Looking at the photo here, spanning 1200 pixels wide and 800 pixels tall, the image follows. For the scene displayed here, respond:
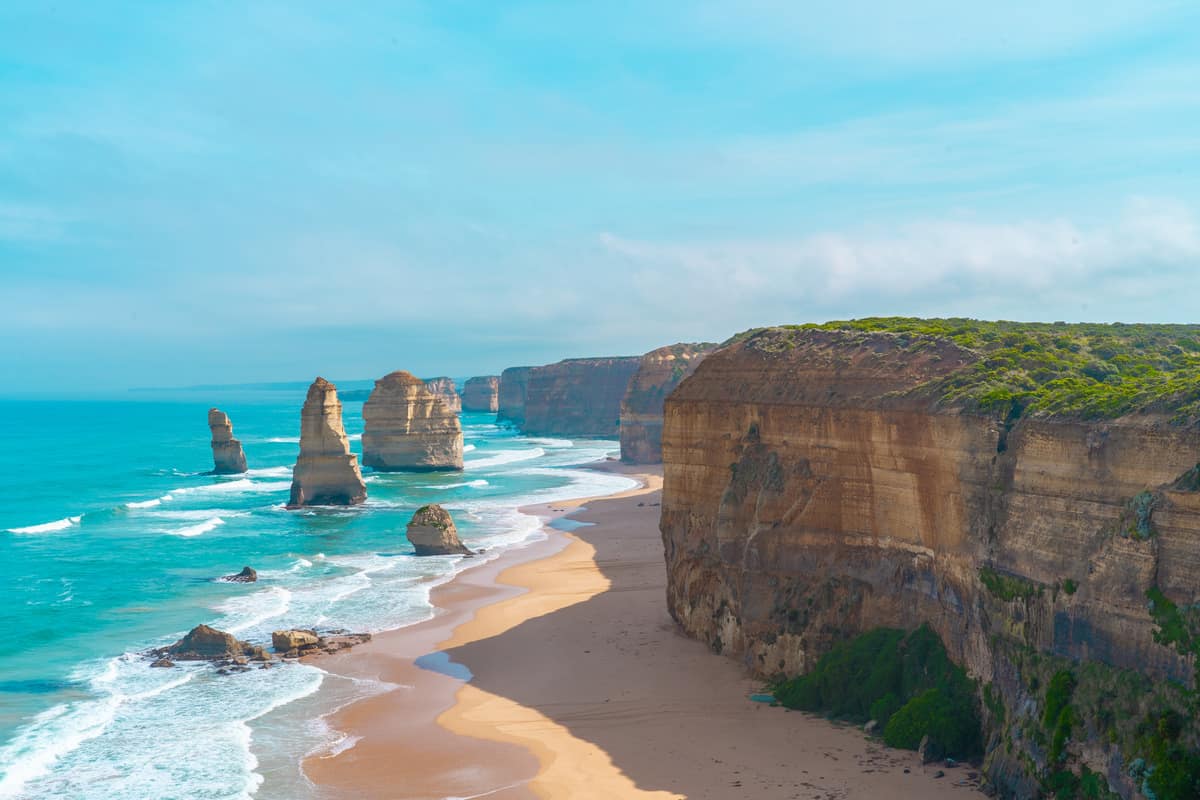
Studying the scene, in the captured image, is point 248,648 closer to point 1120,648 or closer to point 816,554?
point 816,554

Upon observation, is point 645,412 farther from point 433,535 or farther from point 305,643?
point 305,643

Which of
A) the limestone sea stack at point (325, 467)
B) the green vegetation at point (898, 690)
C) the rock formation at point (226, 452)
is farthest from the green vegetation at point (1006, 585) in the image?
the rock formation at point (226, 452)

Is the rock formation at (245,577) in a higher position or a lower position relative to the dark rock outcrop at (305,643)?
higher

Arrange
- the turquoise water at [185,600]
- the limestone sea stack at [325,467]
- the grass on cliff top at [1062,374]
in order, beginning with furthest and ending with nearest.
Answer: the limestone sea stack at [325,467] → the turquoise water at [185,600] → the grass on cliff top at [1062,374]

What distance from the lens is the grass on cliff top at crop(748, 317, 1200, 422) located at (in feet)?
62.6

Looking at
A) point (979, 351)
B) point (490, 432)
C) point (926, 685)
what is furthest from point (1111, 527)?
point (490, 432)

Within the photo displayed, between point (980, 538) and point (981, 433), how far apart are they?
7.00 feet

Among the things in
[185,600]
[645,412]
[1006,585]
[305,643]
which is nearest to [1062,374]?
[1006,585]

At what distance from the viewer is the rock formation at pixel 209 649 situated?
33781 mm

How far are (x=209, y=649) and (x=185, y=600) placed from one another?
33.6 feet

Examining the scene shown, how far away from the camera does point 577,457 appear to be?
120000mm

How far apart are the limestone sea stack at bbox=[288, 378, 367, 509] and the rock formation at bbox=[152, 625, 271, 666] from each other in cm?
3802

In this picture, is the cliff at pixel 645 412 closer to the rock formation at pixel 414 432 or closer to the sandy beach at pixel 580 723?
A: the rock formation at pixel 414 432

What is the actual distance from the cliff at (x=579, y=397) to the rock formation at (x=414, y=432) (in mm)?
59051
